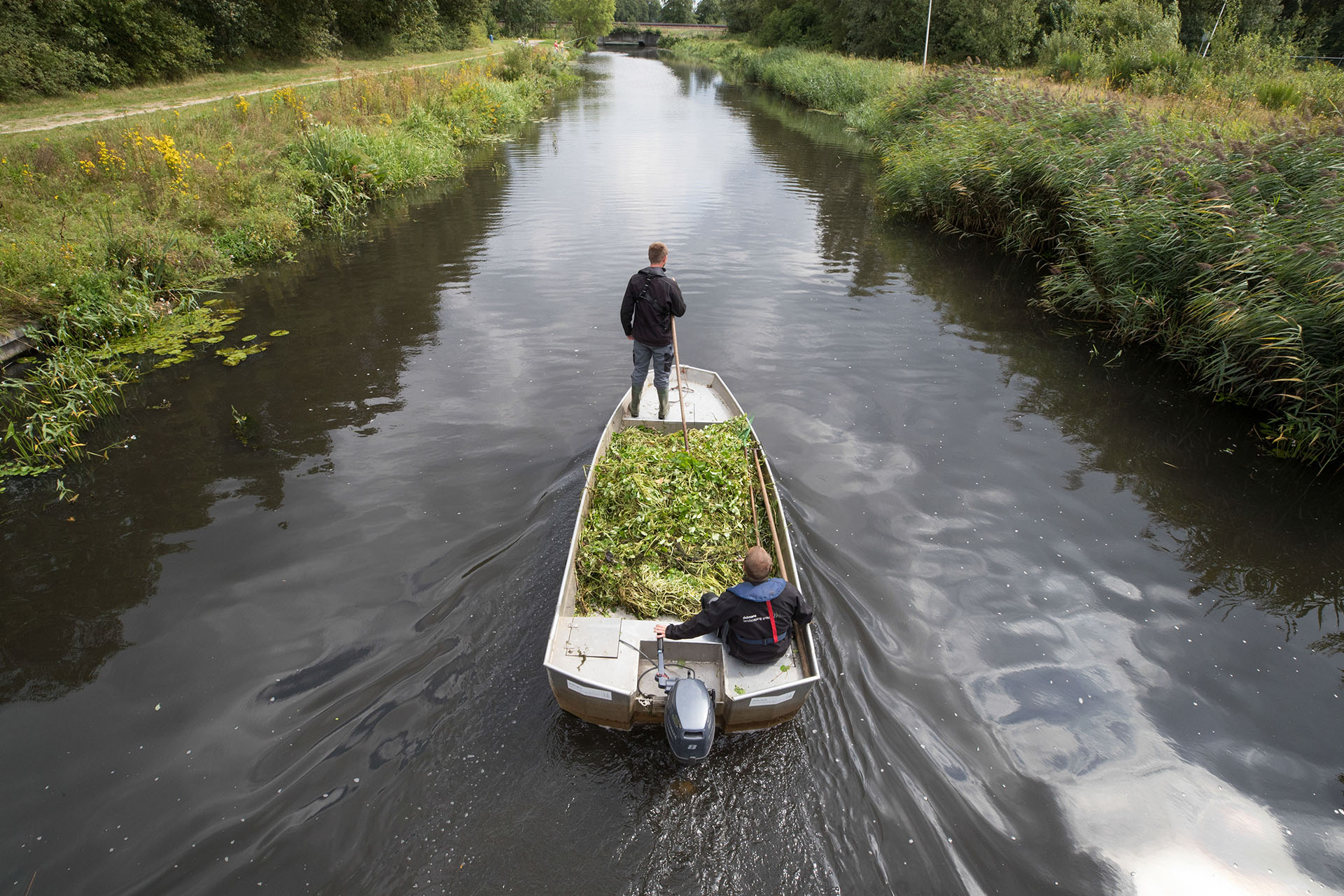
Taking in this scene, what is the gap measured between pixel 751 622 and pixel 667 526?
195cm

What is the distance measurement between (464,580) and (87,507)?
5.37m

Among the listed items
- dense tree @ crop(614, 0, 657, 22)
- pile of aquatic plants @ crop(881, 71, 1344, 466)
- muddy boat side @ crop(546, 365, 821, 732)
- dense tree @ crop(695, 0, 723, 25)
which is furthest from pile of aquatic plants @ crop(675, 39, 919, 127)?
dense tree @ crop(614, 0, 657, 22)

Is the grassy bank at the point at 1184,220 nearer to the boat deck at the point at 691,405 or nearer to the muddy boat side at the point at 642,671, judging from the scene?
the boat deck at the point at 691,405

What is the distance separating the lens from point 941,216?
809 inches

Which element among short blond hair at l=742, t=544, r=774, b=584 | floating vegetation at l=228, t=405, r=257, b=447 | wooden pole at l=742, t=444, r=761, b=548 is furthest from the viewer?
floating vegetation at l=228, t=405, r=257, b=447

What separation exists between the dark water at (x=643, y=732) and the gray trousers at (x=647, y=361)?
1.43 meters

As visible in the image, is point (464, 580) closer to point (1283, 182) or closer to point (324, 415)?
point (324, 415)

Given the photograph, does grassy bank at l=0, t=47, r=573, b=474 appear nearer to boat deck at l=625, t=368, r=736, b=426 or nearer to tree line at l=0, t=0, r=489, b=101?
tree line at l=0, t=0, r=489, b=101

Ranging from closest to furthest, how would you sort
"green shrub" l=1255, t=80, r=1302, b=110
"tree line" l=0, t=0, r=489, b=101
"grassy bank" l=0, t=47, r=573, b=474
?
1. "grassy bank" l=0, t=47, r=573, b=474
2. "green shrub" l=1255, t=80, r=1302, b=110
3. "tree line" l=0, t=0, r=489, b=101

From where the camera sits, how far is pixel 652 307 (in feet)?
30.8

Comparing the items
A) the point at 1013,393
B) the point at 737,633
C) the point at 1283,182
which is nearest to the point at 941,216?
the point at 1283,182

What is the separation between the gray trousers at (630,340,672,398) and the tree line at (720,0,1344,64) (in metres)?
31.6

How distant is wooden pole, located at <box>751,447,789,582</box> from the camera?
6.82 meters

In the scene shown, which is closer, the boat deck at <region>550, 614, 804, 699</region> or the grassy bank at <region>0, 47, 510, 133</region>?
the boat deck at <region>550, 614, 804, 699</region>
